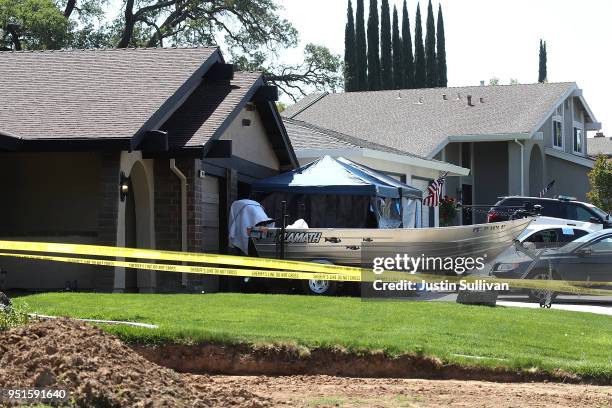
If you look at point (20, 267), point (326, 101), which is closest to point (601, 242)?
point (20, 267)

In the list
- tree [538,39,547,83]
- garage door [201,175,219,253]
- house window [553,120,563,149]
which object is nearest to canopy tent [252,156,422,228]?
garage door [201,175,219,253]

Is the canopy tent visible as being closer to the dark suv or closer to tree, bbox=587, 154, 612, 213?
the dark suv

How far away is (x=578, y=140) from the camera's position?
1852 inches

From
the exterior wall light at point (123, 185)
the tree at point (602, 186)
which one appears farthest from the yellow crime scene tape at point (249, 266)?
the tree at point (602, 186)

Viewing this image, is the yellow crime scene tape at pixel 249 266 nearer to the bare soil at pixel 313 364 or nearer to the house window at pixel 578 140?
the bare soil at pixel 313 364

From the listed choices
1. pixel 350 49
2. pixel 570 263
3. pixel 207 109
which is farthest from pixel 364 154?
pixel 350 49

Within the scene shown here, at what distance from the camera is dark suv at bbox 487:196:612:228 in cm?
2892

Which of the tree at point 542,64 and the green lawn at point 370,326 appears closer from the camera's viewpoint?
the green lawn at point 370,326

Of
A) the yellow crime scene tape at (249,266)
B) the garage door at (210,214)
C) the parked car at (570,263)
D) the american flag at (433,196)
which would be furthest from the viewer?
the american flag at (433,196)

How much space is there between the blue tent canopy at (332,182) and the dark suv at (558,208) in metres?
7.22

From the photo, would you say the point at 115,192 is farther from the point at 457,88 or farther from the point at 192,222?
the point at 457,88

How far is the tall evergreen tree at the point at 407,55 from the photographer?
213 ft

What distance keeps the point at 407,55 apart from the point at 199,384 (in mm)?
58116

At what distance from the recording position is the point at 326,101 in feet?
143
